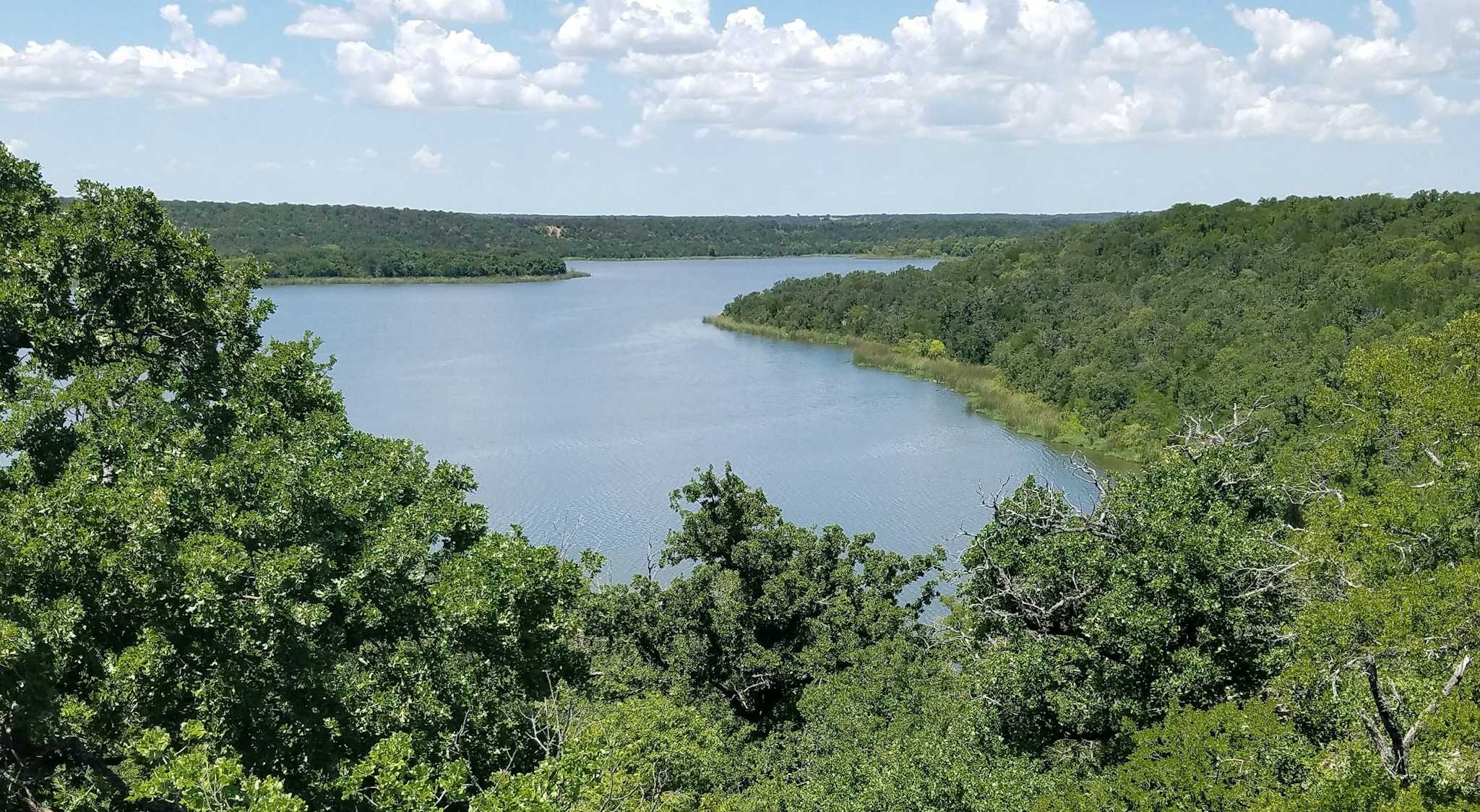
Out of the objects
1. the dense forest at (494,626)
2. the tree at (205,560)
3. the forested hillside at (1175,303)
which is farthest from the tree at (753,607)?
the forested hillside at (1175,303)

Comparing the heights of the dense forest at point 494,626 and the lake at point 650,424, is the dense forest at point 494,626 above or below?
above

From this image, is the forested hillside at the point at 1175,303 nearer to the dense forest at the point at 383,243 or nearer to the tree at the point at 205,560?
the tree at the point at 205,560

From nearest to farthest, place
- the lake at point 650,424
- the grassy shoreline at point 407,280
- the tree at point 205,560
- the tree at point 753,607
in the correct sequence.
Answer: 1. the tree at point 205,560
2. the tree at point 753,607
3. the lake at point 650,424
4. the grassy shoreline at point 407,280

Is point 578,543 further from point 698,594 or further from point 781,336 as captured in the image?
point 781,336

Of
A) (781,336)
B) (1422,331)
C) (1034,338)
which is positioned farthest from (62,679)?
(781,336)

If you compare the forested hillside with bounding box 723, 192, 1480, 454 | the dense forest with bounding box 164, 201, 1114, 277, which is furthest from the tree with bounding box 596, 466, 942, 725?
the dense forest with bounding box 164, 201, 1114, 277

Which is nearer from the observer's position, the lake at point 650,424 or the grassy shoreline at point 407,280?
the lake at point 650,424

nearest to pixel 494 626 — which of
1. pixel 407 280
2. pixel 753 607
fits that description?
pixel 753 607
